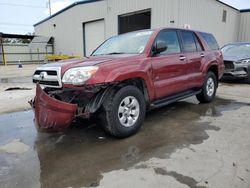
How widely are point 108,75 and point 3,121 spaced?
295 cm

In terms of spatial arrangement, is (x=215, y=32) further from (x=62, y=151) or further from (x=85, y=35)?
(x=62, y=151)

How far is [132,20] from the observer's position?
2342 centimetres

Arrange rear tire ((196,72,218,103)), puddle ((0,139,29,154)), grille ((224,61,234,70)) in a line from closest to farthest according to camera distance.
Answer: puddle ((0,139,29,154)) < rear tire ((196,72,218,103)) < grille ((224,61,234,70))

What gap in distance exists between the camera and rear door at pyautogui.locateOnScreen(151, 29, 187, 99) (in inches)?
174

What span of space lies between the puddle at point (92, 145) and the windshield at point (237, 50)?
240 inches

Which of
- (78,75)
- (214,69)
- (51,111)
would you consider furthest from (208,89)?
(51,111)

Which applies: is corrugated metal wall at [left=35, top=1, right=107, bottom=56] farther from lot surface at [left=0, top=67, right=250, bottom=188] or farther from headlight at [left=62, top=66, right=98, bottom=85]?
headlight at [left=62, top=66, right=98, bottom=85]

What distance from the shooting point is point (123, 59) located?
389cm

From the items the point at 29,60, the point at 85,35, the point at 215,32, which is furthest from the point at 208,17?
the point at 29,60

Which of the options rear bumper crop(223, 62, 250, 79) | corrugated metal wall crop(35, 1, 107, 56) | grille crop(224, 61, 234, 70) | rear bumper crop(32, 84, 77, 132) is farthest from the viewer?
corrugated metal wall crop(35, 1, 107, 56)

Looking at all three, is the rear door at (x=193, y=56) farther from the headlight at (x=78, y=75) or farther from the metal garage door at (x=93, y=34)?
the metal garage door at (x=93, y=34)

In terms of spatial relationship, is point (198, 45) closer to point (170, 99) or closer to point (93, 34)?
point (170, 99)

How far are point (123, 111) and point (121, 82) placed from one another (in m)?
0.45

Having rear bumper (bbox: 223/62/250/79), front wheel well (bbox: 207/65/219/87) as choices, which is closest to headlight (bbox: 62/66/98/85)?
front wheel well (bbox: 207/65/219/87)
